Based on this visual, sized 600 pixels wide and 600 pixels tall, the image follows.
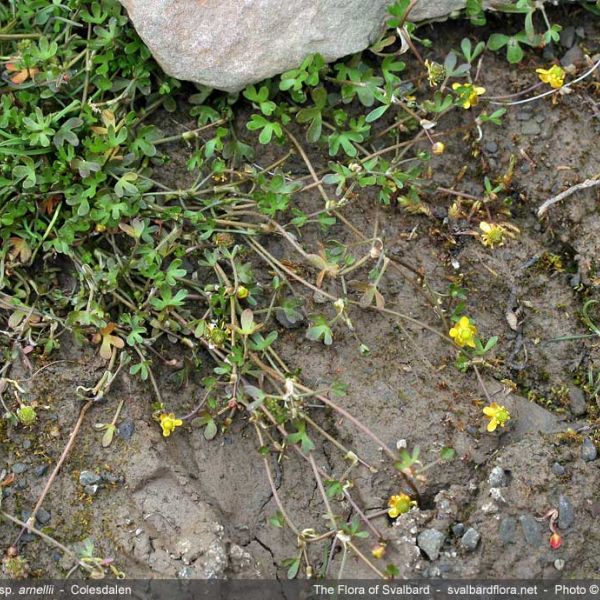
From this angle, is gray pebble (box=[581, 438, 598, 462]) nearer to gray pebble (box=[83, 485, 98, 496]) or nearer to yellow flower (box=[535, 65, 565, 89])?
yellow flower (box=[535, 65, 565, 89])

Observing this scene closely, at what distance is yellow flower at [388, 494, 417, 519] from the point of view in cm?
332

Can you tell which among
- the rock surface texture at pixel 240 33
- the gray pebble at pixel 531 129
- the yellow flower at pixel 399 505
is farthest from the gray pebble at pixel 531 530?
the rock surface texture at pixel 240 33

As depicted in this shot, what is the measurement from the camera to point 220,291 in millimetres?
3695

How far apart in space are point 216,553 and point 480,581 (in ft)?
3.50

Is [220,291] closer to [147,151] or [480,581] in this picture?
[147,151]

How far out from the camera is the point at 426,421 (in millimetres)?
3584

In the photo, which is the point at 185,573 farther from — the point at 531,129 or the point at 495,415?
the point at 531,129

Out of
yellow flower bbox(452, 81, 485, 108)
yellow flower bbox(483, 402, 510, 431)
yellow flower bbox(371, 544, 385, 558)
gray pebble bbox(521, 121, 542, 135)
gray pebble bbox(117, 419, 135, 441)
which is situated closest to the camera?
yellow flower bbox(371, 544, 385, 558)

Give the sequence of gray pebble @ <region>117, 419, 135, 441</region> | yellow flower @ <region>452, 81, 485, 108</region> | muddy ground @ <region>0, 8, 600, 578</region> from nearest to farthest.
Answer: muddy ground @ <region>0, 8, 600, 578</region>
gray pebble @ <region>117, 419, 135, 441</region>
yellow flower @ <region>452, 81, 485, 108</region>

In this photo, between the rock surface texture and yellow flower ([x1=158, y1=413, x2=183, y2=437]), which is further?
the rock surface texture

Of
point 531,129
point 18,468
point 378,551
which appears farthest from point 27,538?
point 531,129

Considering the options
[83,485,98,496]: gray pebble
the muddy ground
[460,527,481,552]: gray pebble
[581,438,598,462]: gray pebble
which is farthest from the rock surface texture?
[460,527,481,552]: gray pebble

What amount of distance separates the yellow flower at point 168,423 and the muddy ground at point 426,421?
10 centimetres

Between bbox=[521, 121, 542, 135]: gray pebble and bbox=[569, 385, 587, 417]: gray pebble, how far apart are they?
1.28m
